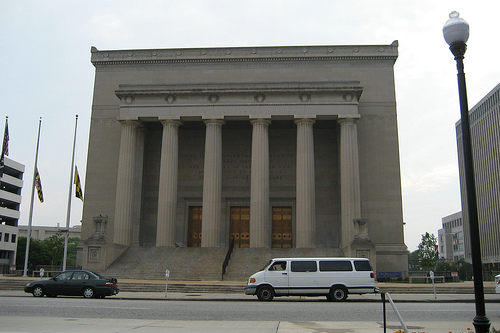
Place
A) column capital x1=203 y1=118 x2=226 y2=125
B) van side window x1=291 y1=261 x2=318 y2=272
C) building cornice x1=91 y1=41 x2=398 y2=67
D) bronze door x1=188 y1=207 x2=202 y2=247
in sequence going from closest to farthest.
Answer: van side window x1=291 y1=261 x2=318 y2=272, column capital x1=203 y1=118 x2=226 y2=125, bronze door x1=188 y1=207 x2=202 y2=247, building cornice x1=91 y1=41 x2=398 y2=67

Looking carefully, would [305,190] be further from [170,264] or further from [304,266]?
[304,266]

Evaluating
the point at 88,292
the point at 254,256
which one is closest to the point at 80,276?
the point at 88,292

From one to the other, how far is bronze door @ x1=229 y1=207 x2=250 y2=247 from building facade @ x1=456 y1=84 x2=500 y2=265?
8496 centimetres

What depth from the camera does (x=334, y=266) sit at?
21203 mm

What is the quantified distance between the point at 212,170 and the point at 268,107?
6.88 meters

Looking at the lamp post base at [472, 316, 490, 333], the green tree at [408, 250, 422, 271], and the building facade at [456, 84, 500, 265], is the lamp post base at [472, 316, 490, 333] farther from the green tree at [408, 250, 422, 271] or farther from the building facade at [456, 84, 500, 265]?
the building facade at [456, 84, 500, 265]

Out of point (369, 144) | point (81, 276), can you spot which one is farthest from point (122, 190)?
point (369, 144)

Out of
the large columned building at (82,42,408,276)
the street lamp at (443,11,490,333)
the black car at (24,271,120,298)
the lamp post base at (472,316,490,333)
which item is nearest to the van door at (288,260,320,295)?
the black car at (24,271,120,298)

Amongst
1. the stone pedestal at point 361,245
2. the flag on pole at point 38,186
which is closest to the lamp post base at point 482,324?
the stone pedestal at point 361,245

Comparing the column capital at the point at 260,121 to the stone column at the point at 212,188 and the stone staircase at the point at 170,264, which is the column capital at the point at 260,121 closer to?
the stone column at the point at 212,188

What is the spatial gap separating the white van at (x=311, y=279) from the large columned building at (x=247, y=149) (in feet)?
46.8

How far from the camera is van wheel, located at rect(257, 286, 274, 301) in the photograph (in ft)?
68.3

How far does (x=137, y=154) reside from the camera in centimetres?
4269

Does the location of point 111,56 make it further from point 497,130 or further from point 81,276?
point 497,130
